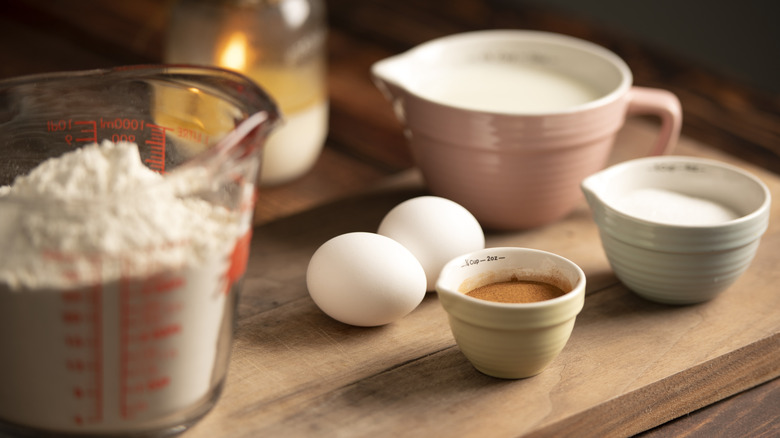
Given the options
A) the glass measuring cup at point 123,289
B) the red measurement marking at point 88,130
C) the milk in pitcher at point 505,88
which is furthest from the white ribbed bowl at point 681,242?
the red measurement marking at point 88,130

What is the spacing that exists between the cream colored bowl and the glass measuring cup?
0.20m

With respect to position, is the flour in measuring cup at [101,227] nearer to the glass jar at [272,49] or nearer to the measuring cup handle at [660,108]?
the glass jar at [272,49]

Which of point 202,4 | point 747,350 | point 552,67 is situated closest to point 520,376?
point 747,350

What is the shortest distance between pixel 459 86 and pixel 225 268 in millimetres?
518

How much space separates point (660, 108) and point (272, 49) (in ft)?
1.59

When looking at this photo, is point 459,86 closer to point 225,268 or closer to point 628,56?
point 225,268

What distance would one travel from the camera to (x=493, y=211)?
1108 mm

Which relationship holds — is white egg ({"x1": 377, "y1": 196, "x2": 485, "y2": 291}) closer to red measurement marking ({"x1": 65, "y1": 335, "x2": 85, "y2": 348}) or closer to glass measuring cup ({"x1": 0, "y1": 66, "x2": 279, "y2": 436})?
glass measuring cup ({"x1": 0, "y1": 66, "x2": 279, "y2": 436})

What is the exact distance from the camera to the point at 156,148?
893 mm

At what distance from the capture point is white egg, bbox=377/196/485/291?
Result: 957 mm

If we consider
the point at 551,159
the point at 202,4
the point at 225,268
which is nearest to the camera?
the point at 225,268

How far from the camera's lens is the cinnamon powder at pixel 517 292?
0.84 metres

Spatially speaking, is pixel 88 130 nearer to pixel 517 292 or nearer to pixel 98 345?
pixel 98 345

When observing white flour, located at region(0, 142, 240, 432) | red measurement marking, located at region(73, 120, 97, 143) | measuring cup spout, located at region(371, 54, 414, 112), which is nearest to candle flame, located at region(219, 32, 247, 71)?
measuring cup spout, located at region(371, 54, 414, 112)
